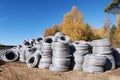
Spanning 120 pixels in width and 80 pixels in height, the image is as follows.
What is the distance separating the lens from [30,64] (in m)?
14.6

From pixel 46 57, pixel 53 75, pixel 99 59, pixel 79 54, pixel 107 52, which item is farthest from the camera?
pixel 46 57

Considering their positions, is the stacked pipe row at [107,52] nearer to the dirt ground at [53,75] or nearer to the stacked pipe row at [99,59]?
the stacked pipe row at [99,59]

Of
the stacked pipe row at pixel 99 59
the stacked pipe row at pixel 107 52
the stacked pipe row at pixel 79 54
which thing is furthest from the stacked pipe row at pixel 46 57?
the stacked pipe row at pixel 107 52

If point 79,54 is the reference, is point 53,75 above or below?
below

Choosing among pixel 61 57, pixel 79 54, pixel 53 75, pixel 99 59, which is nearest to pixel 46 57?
pixel 61 57

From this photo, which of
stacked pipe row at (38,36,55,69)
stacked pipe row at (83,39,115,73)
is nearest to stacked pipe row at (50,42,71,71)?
stacked pipe row at (38,36,55,69)

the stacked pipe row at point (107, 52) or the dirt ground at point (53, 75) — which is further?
the stacked pipe row at point (107, 52)

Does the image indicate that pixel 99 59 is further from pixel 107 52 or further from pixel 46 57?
pixel 46 57

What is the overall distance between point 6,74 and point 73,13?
125ft

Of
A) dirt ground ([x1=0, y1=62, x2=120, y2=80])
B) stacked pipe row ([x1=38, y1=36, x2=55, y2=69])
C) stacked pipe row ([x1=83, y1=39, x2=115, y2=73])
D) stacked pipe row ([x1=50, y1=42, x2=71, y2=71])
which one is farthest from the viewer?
stacked pipe row ([x1=38, y1=36, x2=55, y2=69])

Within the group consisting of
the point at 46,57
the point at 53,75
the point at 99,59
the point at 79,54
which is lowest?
the point at 53,75

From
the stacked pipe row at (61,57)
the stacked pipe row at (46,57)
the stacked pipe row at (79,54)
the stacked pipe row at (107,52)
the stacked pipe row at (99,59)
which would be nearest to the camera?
the stacked pipe row at (99,59)

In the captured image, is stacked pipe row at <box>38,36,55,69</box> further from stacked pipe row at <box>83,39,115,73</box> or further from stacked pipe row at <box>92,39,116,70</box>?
stacked pipe row at <box>92,39,116,70</box>

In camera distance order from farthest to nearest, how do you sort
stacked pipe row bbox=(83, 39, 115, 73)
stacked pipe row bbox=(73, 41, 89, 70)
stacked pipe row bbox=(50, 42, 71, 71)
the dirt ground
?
stacked pipe row bbox=(73, 41, 89, 70)
stacked pipe row bbox=(50, 42, 71, 71)
stacked pipe row bbox=(83, 39, 115, 73)
the dirt ground
